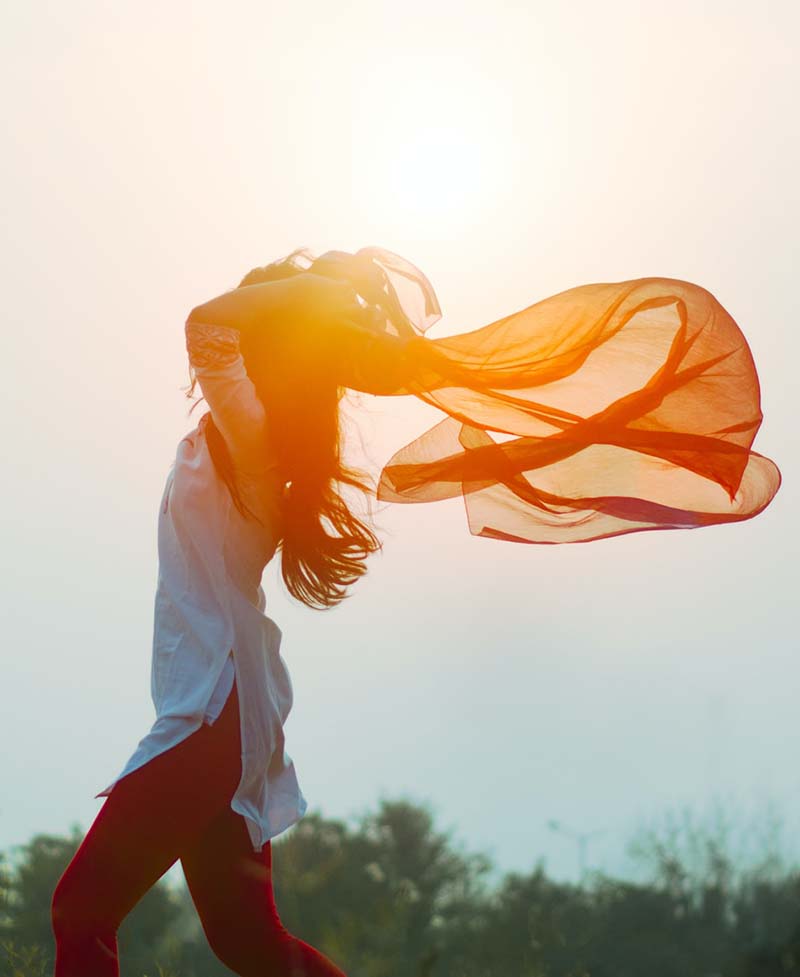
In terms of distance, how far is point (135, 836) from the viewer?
329 cm

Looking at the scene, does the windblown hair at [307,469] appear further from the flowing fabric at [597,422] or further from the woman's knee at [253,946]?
the woman's knee at [253,946]

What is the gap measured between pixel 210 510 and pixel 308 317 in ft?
1.83

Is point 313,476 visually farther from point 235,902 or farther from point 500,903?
point 500,903

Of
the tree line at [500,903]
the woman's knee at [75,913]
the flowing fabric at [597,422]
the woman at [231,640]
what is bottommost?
the woman's knee at [75,913]

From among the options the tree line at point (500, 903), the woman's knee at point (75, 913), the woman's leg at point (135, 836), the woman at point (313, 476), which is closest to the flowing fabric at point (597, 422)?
the woman at point (313, 476)

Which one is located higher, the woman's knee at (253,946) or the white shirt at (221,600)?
the white shirt at (221,600)

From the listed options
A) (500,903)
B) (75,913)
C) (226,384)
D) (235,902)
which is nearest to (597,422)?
(226,384)

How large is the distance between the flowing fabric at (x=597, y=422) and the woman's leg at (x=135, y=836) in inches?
43.4

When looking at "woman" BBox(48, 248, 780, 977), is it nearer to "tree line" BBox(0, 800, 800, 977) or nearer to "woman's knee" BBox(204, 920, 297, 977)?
"woman's knee" BBox(204, 920, 297, 977)

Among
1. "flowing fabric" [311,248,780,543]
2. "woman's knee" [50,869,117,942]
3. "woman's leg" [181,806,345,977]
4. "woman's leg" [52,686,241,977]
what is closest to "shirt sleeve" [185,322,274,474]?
"woman's leg" [52,686,241,977]

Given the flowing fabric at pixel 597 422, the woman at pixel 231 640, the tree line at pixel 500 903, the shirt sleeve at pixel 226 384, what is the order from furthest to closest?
the tree line at pixel 500 903 → the flowing fabric at pixel 597 422 → the shirt sleeve at pixel 226 384 → the woman at pixel 231 640

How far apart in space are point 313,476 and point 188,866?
1.05 meters

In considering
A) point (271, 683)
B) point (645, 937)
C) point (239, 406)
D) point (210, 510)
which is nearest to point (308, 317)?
point (239, 406)

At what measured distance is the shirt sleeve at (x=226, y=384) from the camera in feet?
11.2
